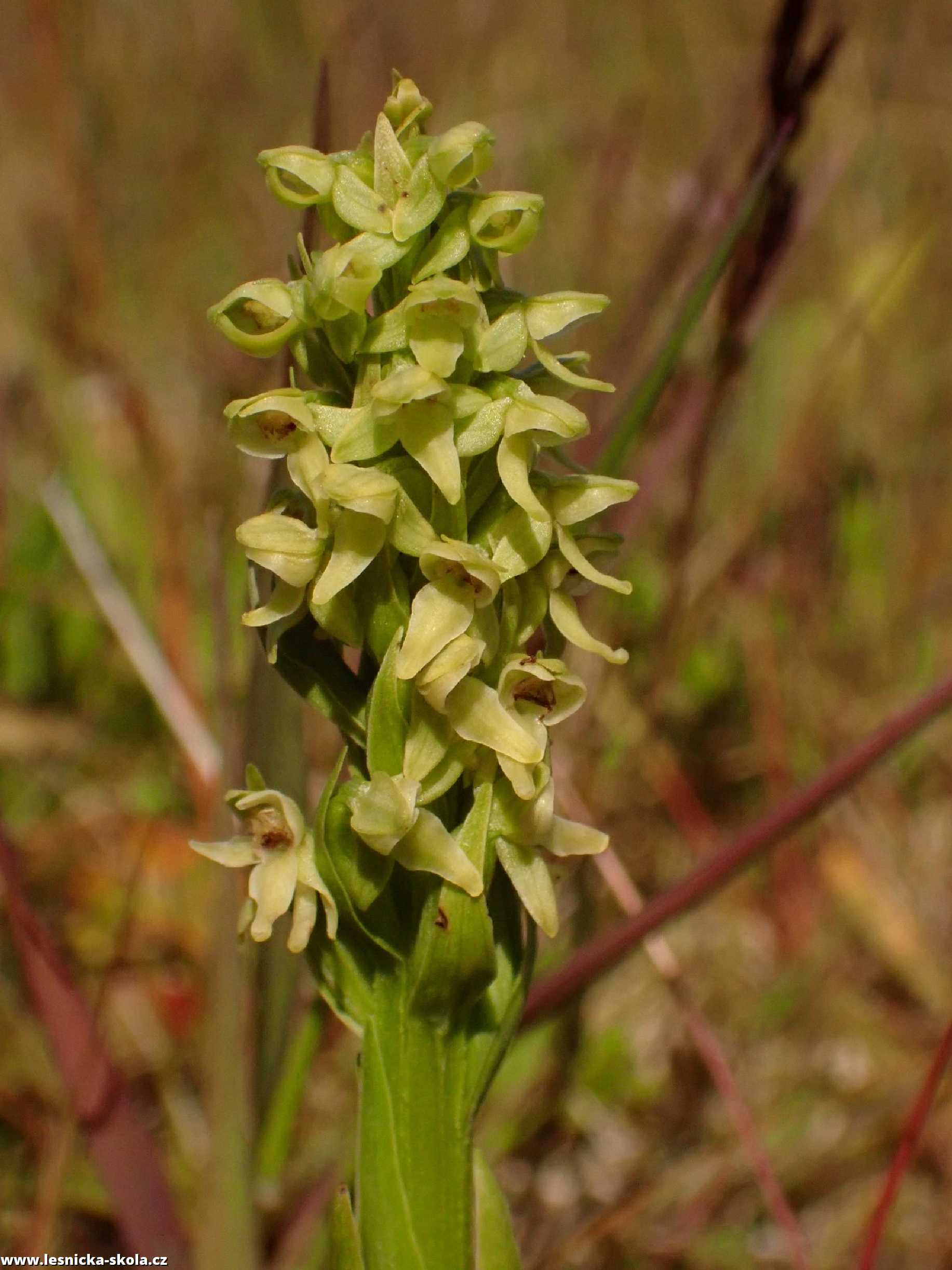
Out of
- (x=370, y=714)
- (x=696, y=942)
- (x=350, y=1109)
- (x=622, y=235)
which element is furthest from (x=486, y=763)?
(x=622, y=235)

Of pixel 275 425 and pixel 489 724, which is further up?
pixel 275 425

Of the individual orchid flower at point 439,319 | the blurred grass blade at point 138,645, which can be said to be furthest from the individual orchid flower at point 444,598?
the blurred grass blade at point 138,645

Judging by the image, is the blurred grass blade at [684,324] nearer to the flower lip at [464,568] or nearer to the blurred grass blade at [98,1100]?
the flower lip at [464,568]

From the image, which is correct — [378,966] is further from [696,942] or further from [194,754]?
[696,942]

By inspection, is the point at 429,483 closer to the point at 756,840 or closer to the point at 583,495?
the point at 583,495

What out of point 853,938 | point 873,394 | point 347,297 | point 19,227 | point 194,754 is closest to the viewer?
point 347,297

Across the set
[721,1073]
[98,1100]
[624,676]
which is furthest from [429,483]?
[624,676]
